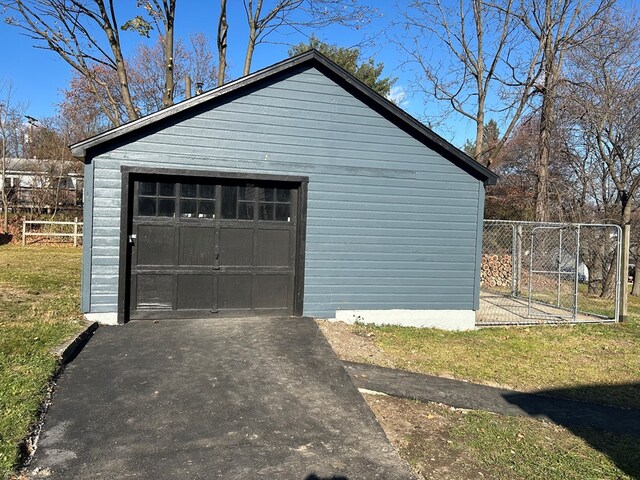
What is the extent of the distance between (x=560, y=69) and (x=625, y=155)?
3.86 metres

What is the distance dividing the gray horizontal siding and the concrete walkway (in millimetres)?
2472

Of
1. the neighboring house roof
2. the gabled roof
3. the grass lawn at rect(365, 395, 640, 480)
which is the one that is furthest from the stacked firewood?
the neighboring house roof

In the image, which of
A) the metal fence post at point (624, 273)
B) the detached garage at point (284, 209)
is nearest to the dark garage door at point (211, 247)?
the detached garage at point (284, 209)

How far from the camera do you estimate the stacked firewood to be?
1490 centimetres

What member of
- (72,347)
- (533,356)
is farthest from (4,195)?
(533,356)

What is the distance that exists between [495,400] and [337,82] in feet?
17.6

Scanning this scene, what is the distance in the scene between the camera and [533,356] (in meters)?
7.02

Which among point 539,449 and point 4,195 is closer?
point 539,449

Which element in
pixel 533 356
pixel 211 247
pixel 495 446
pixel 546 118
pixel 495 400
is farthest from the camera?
pixel 546 118

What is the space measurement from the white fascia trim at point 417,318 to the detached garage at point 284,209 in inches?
0.8

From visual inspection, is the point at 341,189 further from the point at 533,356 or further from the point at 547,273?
the point at 547,273

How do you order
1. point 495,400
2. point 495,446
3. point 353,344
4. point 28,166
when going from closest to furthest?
1. point 495,446
2. point 495,400
3. point 353,344
4. point 28,166

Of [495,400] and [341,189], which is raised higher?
[341,189]

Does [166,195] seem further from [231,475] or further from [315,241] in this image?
[231,475]
